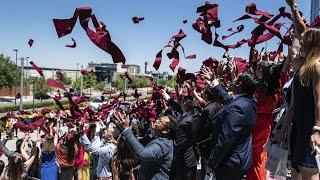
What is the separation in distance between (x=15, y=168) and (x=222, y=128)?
145 inches

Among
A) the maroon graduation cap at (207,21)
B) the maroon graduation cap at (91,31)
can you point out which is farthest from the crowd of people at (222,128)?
the maroon graduation cap at (91,31)

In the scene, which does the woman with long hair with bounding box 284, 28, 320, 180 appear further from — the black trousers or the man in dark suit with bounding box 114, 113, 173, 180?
the man in dark suit with bounding box 114, 113, 173, 180

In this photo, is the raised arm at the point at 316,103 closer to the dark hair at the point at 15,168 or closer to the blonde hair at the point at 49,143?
the dark hair at the point at 15,168

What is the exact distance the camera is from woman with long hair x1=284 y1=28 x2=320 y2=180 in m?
3.00

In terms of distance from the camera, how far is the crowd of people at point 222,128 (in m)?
3.16

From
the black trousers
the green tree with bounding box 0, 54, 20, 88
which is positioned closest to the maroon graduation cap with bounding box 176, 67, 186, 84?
the black trousers

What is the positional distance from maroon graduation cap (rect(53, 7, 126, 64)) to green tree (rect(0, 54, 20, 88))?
209 feet

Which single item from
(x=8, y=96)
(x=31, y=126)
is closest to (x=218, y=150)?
(x=31, y=126)

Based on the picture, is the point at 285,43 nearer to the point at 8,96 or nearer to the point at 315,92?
the point at 315,92

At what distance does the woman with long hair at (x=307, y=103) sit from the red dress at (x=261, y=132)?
197 cm

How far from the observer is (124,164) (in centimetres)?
607

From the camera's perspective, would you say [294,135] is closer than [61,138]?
Yes

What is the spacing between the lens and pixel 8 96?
79.9m

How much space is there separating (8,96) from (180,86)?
77454mm
